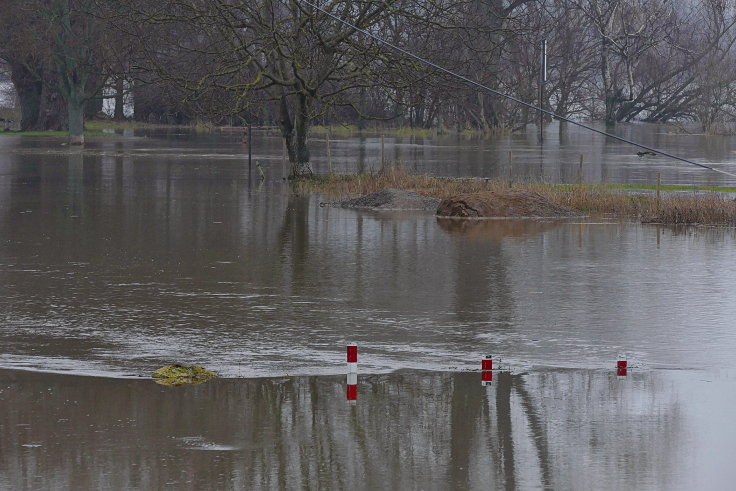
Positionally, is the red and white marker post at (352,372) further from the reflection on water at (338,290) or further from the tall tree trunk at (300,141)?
the tall tree trunk at (300,141)

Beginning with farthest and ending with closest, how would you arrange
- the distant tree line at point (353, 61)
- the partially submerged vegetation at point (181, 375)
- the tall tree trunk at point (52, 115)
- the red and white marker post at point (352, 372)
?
the tall tree trunk at point (52, 115), the distant tree line at point (353, 61), the partially submerged vegetation at point (181, 375), the red and white marker post at point (352, 372)

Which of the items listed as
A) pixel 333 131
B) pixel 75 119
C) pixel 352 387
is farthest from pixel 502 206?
pixel 333 131

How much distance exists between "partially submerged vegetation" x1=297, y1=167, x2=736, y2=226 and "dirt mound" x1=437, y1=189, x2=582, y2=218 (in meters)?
0.59

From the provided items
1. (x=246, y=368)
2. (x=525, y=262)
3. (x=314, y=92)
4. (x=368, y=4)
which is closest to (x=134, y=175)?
(x=314, y=92)

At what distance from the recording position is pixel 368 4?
33.4 m

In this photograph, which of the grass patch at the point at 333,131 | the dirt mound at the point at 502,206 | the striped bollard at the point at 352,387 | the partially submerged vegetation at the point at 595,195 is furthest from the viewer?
the grass patch at the point at 333,131

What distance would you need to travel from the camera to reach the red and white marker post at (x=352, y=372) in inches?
381

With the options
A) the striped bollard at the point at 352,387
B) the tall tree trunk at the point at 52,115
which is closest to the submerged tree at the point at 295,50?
the striped bollard at the point at 352,387

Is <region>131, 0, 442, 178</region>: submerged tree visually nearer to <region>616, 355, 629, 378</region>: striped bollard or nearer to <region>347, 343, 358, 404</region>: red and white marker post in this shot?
<region>616, 355, 629, 378</region>: striped bollard

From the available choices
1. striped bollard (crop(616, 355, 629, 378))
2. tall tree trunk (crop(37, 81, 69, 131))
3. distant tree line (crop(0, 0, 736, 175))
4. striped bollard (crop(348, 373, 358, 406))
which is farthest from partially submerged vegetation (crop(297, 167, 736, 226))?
tall tree trunk (crop(37, 81, 69, 131))

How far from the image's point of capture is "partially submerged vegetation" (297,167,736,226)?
25.2 m

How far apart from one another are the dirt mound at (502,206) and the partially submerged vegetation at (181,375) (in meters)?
15.7

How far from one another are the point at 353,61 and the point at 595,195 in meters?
10.5

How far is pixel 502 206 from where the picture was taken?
26219 mm
